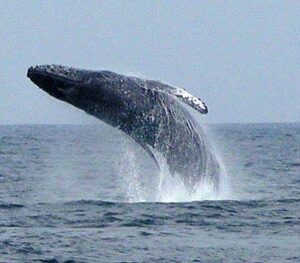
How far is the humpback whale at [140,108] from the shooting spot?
49.0 ft

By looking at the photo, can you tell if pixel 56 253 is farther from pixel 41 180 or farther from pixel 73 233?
pixel 41 180

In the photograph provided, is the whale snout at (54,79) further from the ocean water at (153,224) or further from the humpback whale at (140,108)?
the ocean water at (153,224)

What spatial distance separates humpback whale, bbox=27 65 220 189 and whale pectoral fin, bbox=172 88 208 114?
3 centimetres

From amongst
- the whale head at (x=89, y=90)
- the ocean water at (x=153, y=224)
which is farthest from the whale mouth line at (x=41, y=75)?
the ocean water at (x=153, y=224)

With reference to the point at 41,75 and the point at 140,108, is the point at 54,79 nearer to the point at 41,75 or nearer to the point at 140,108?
the point at 41,75

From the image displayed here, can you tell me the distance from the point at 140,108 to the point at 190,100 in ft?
3.05

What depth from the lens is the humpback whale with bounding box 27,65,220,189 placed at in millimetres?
14930

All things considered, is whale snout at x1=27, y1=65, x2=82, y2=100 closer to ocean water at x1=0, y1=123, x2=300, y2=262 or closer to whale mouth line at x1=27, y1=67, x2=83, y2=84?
whale mouth line at x1=27, y1=67, x2=83, y2=84

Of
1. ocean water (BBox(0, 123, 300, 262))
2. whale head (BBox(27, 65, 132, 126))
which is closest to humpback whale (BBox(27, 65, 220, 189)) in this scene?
whale head (BBox(27, 65, 132, 126))

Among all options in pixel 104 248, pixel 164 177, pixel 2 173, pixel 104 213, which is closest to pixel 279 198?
pixel 164 177

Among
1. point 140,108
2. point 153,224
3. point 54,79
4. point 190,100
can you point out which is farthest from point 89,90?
point 153,224

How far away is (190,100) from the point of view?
570 inches

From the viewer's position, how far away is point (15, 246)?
12.1 meters

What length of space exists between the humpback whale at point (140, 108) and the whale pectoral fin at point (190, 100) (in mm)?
33
